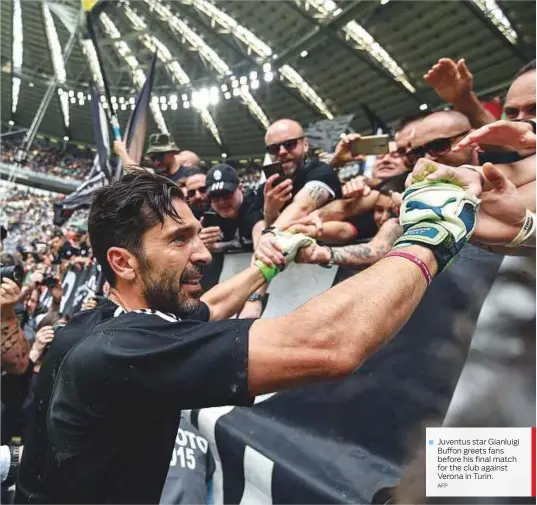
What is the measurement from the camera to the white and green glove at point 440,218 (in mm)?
1205

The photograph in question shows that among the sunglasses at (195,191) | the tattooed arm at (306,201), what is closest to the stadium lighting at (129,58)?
the sunglasses at (195,191)

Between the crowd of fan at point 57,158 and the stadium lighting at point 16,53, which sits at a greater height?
the stadium lighting at point 16,53

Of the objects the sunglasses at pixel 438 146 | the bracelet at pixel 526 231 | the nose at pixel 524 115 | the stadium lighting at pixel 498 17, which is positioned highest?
the stadium lighting at pixel 498 17

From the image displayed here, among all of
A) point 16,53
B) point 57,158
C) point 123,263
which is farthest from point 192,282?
point 57,158

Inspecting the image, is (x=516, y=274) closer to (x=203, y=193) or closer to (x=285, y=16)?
(x=203, y=193)

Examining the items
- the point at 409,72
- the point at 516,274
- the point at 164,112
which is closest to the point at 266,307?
the point at 516,274

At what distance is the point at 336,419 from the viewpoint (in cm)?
210

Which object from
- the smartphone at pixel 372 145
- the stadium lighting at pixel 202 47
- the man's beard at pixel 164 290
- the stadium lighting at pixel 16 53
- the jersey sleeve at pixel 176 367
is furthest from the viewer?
the stadium lighting at pixel 16 53

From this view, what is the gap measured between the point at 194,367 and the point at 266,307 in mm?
2138

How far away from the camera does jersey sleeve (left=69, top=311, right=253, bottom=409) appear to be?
111cm

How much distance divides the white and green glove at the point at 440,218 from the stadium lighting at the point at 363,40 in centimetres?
1892

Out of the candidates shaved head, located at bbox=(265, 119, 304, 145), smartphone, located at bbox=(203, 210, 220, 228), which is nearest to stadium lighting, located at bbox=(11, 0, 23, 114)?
smartphone, located at bbox=(203, 210, 220, 228)

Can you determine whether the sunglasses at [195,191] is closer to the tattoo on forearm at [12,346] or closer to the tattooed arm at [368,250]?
the tattoo on forearm at [12,346]

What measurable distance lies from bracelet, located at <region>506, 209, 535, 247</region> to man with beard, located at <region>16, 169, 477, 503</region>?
0.37m
